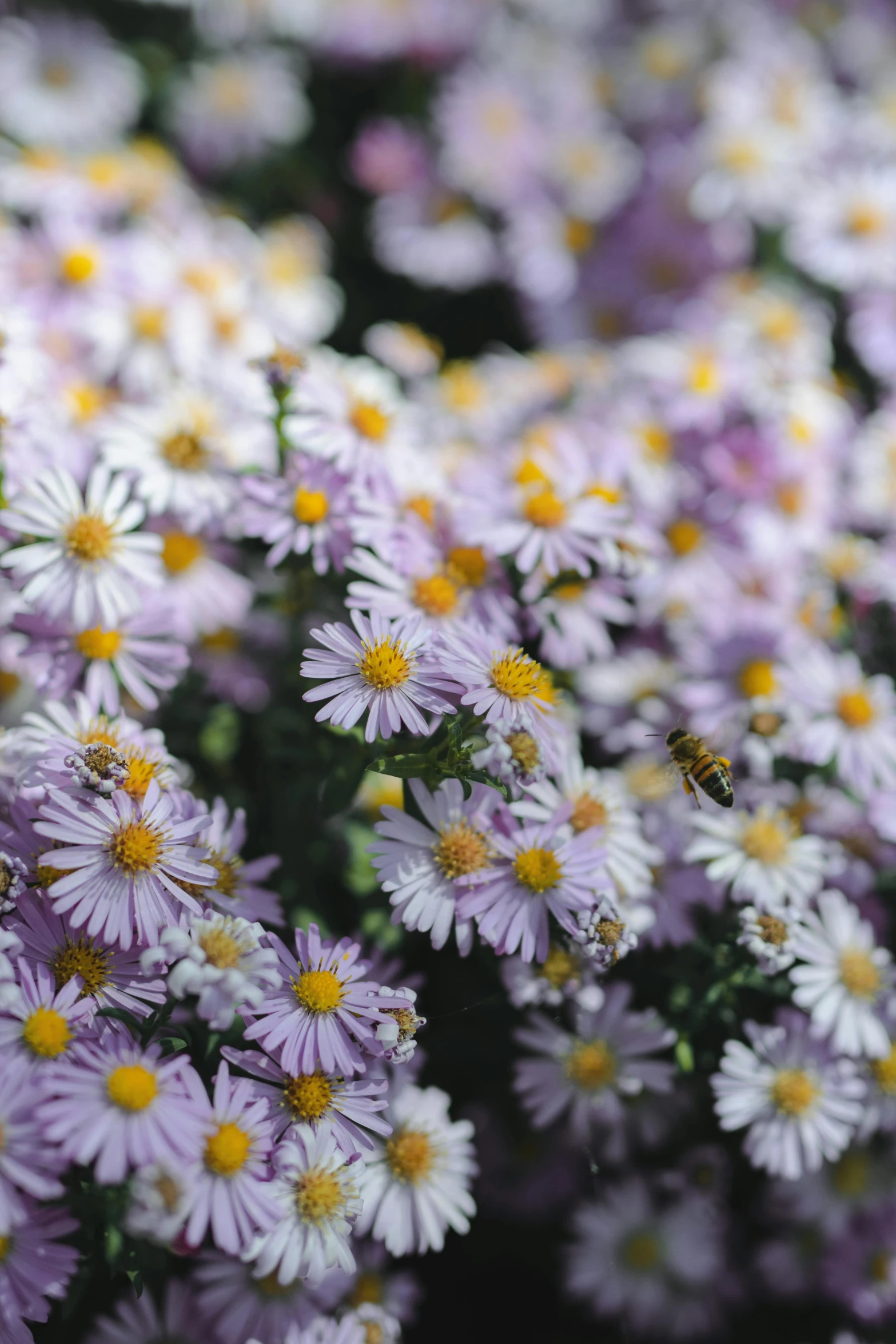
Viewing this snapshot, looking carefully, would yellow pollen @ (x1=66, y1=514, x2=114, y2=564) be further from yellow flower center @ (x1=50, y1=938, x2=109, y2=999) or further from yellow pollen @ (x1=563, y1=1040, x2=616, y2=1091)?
yellow pollen @ (x1=563, y1=1040, x2=616, y2=1091)

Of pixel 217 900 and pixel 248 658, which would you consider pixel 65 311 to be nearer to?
pixel 248 658

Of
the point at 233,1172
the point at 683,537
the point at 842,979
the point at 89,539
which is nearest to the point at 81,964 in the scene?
the point at 233,1172

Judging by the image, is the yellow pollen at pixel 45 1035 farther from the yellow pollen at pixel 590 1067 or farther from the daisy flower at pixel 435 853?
the yellow pollen at pixel 590 1067

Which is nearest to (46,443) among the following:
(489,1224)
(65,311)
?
(65,311)

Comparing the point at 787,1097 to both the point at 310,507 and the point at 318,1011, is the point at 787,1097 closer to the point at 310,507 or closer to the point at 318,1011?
the point at 318,1011

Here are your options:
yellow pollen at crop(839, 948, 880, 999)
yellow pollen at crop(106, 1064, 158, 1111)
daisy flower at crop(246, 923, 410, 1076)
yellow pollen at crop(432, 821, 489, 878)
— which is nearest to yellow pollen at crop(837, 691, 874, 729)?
yellow pollen at crop(839, 948, 880, 999)

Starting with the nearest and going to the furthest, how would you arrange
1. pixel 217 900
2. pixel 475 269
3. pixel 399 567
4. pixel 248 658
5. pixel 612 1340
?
pixel 217 900 → pixel 399 567 → pixel 612 1340 → pixel 248 658 → pixel 475 269

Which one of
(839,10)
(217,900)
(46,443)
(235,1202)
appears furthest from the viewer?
(839,10)
